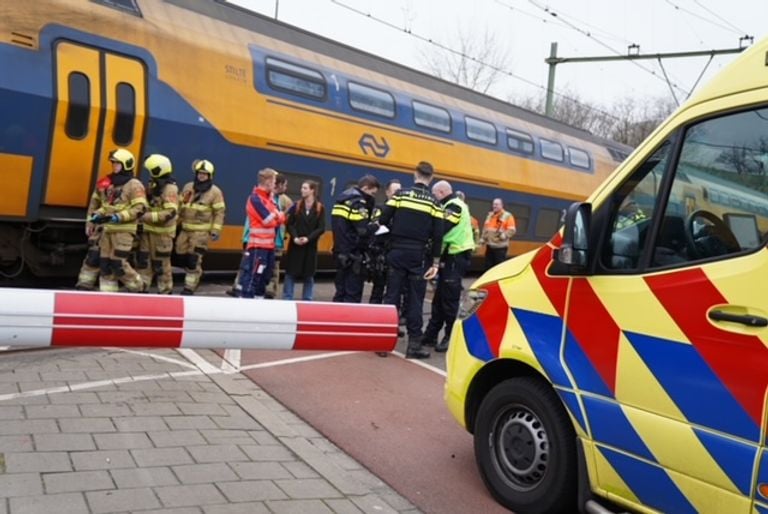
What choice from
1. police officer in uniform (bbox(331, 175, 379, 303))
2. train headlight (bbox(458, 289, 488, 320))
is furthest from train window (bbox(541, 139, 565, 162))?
train headlight (bbox(458, 289, 488, 320))

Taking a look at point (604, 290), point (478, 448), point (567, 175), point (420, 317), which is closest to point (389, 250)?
point (420, 317)

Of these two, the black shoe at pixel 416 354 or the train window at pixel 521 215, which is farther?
the train window at pixel 521 215

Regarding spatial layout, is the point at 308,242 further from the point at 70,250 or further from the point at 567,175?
the point at 567,175

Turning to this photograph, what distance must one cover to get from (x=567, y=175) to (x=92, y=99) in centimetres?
1363

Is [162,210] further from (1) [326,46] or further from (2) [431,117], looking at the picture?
(2) [431,117]

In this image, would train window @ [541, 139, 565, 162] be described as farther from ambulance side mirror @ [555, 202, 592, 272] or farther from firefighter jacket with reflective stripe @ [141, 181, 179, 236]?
ambulance side mirror @ [555, 202, 592, 272]

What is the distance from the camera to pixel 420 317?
720 centimetres

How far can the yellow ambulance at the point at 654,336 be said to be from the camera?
2719 millimetres

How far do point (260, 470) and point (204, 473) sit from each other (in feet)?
1.07

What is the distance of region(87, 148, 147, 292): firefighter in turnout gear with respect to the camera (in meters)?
7.77

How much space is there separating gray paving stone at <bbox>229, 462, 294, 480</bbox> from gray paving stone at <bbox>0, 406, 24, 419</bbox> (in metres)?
1.40

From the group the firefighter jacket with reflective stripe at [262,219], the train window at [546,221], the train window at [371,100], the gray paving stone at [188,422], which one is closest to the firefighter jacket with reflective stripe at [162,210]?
the firefighter jacket with reflective stripe at [262,219]

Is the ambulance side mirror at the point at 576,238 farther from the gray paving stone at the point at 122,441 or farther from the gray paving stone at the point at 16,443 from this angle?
the gray paving stone at the point at 16,443

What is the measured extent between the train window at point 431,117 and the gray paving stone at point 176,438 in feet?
32.2
